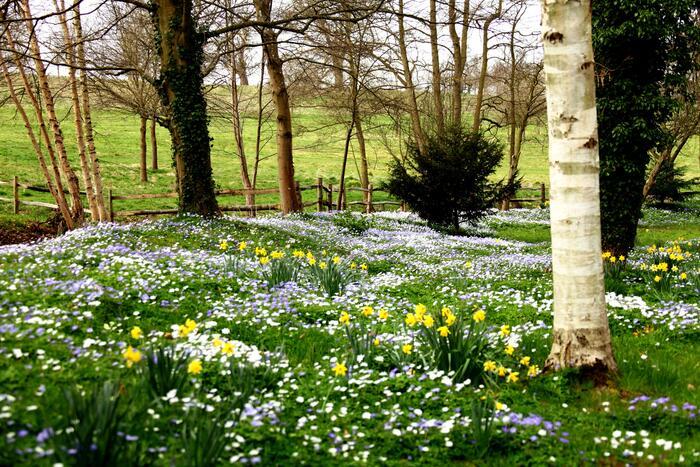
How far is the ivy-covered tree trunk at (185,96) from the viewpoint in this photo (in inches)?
481

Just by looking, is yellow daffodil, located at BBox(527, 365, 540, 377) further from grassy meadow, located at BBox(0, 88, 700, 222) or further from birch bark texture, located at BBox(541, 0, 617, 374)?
grassy meadow, located at BBox(0, 88, 700, 222)

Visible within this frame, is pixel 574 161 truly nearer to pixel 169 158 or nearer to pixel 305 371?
pixel 305 371

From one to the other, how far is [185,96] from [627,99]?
382 inches

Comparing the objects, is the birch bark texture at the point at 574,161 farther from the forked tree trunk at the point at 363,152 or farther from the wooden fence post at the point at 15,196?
the wooden fence post at the point at 15,196

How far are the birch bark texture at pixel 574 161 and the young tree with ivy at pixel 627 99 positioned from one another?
7130 millimetres

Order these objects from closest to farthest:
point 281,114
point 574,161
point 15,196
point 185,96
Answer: point 574,161, point 185,96, point 281,114, point 15,196

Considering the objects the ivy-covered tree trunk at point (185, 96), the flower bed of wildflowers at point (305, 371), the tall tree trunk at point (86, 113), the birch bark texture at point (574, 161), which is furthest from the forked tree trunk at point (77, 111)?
the birch bark texture at point (574, 161)

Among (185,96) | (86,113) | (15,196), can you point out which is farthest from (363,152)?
(185,96)

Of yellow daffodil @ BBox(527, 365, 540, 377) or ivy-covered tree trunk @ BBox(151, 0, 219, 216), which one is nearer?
yellow daffodil @ BBox(527, 365, 540, 377)

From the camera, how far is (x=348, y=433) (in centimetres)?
363

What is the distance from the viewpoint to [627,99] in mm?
11195

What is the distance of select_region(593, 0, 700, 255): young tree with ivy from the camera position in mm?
10898

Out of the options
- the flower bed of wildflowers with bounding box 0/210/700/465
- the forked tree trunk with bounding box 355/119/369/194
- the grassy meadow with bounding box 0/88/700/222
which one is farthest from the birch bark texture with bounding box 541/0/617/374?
the forked tree trunk with bounding box 355/119/369/194

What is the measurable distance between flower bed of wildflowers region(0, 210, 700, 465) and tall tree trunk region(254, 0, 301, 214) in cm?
1013
